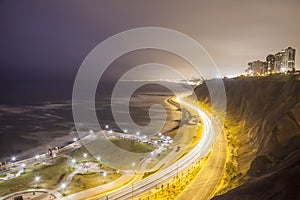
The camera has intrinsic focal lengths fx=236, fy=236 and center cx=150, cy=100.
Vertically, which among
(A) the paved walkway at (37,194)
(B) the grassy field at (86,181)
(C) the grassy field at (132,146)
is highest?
(C) the grassy field at (132,146)

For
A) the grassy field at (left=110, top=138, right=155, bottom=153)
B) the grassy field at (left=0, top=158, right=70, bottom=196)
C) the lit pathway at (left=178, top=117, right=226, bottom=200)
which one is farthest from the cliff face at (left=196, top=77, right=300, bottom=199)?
the grassy field at (left=0, top=158, right=70, bottom=196)

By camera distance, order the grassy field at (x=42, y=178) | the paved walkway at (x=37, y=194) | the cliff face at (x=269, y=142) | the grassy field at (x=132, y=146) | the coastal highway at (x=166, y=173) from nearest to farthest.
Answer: the cliff face at (x=269, y=142), the paved walkway at (x=37, y=194), the coastal highway at (x=166, y=173), the grassy field at (x=42, y=178), the grassy field at (x=132, y=146)

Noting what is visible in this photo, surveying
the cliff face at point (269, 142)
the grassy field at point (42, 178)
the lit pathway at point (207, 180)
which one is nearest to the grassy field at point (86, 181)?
the grassy field at point (42, 178)

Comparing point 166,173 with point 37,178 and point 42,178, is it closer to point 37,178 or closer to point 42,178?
point 42,178

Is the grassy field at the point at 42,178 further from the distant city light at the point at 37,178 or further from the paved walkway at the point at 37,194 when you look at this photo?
the paved walkway at the point at 37,194

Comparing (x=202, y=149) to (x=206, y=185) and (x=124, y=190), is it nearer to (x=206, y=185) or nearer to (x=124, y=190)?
(x=206, y=185)
